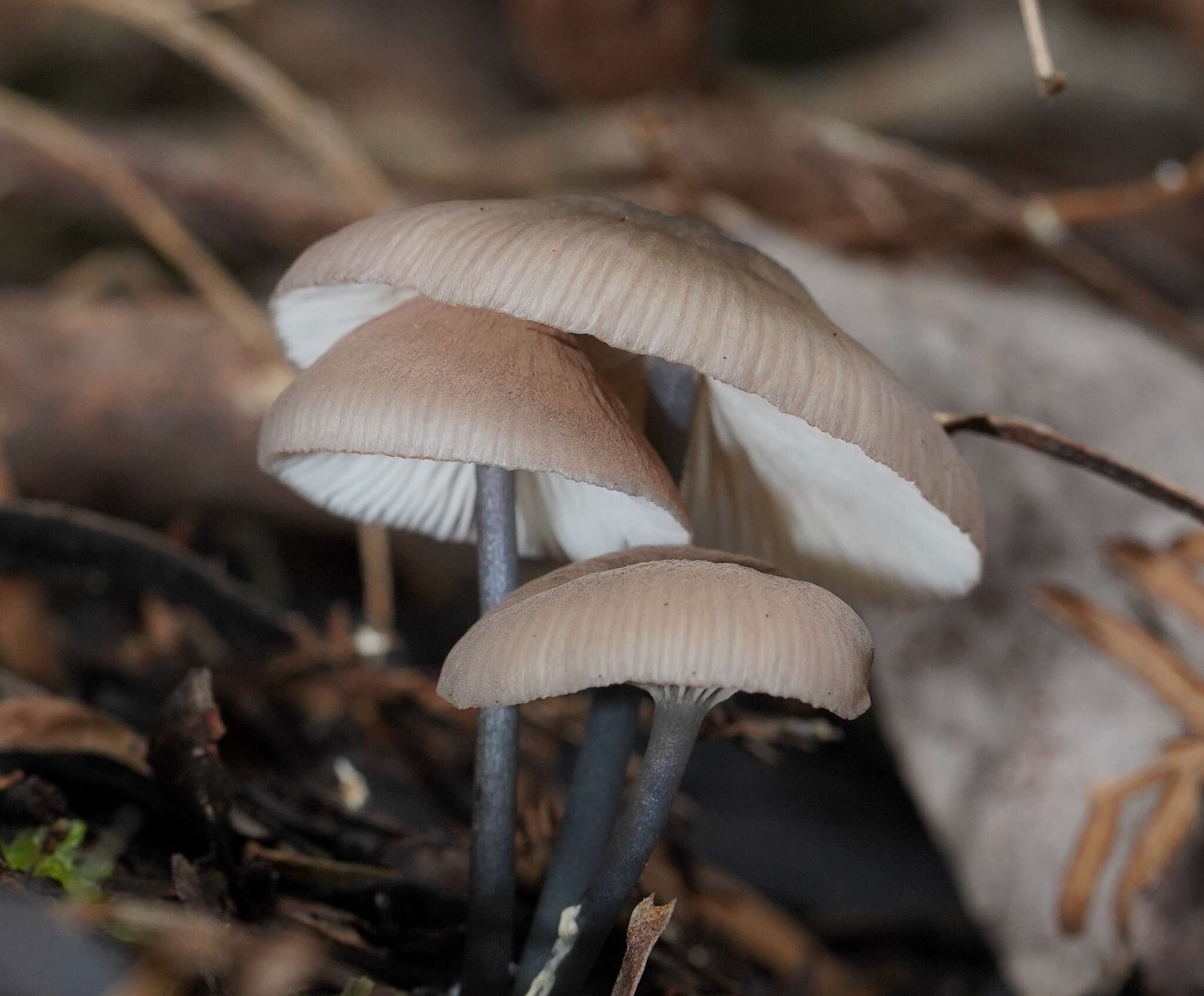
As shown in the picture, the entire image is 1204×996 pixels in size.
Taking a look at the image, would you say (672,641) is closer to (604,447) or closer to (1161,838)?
(604,447)

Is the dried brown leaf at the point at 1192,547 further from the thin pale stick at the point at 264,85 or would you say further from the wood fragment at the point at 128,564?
the thin pale stick at the point at 264,85

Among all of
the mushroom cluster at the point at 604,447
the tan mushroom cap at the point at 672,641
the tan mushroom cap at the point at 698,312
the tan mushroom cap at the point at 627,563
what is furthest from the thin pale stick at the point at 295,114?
the tan mushroom cap at the point at 672,641

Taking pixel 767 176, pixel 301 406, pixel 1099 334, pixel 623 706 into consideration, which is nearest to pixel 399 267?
pixel 301 406

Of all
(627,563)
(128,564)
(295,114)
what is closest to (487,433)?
(627,563)

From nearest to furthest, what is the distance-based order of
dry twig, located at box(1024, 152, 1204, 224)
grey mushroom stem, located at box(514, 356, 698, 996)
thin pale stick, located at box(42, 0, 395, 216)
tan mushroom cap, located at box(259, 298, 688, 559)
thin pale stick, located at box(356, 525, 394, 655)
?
1. tan mushroom cap, located at box(259, 298, 688, 559)
2. grey mushroom stem, located at box(514, 356, 698, 996)
3. dry twig, located at box(1024, 152, 1204, 224)
4. thin pale stick, located at box(356, 525, 394, 655)
5. thin pale stick, located at box(42, 0, 395, 216)

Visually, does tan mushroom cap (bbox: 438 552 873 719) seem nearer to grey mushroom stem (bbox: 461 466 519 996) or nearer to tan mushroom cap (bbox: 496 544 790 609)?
tan mushroom cap (bbox: 496 544 790 609)

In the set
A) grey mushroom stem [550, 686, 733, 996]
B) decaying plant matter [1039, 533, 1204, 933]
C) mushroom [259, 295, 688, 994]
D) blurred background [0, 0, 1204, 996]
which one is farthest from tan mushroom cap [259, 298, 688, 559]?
decaying plant matter [1039, 533, 1204, 933]

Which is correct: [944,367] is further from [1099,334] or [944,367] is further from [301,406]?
[301,406]
